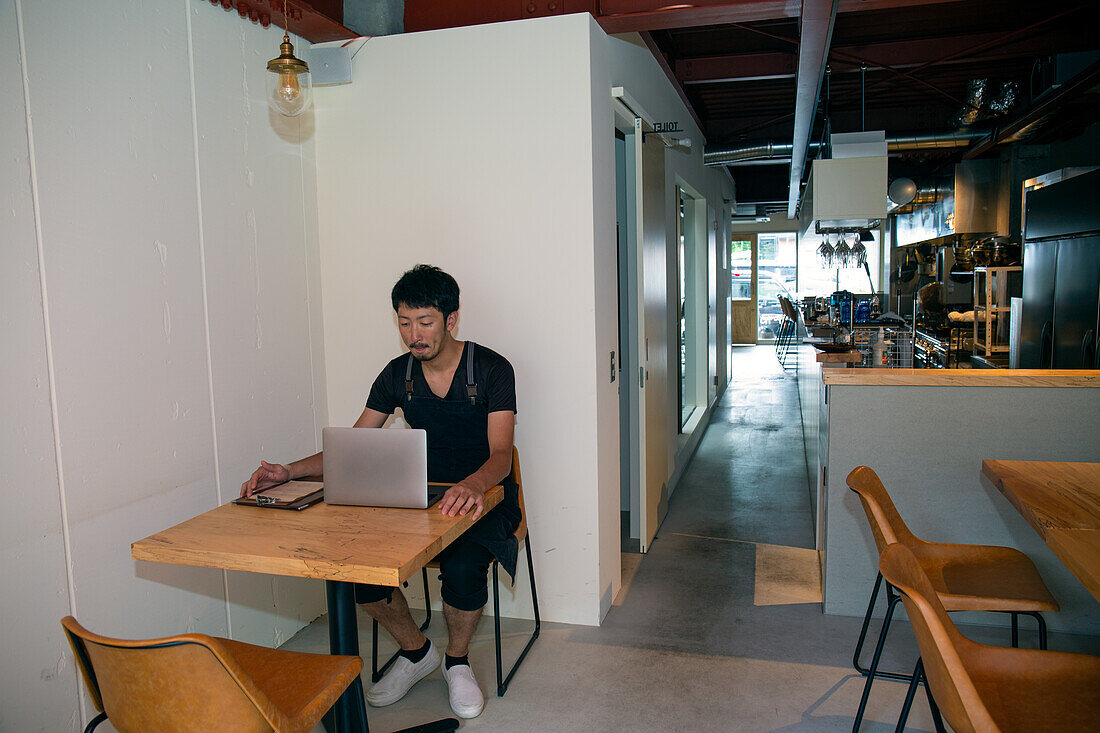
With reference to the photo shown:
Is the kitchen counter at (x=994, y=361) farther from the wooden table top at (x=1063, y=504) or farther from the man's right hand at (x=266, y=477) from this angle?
the man's right hand at (x=266, y=477)

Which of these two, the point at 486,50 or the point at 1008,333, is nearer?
the point at 486,50

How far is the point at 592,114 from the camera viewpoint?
3.01 meters

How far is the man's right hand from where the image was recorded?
234cm

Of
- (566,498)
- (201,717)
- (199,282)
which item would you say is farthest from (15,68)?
(566,498)

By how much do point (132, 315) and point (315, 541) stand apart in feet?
3.48

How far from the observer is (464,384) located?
8.79 ft

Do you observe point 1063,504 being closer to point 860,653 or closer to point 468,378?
point 860,653

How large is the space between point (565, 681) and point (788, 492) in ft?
9.82

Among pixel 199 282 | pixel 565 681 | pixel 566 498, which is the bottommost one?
pixel 565 681

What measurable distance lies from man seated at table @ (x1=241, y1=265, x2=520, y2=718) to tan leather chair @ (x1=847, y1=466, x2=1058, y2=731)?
3.75 feet

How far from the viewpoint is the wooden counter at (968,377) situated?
9.67 feet

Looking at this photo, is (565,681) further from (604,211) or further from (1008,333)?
(1008,333)

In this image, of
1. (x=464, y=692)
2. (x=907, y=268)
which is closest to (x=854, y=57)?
(x=464, y=692)

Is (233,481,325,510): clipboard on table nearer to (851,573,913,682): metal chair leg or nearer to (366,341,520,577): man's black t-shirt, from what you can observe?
(366,341,520,577): man's black t-shirt
